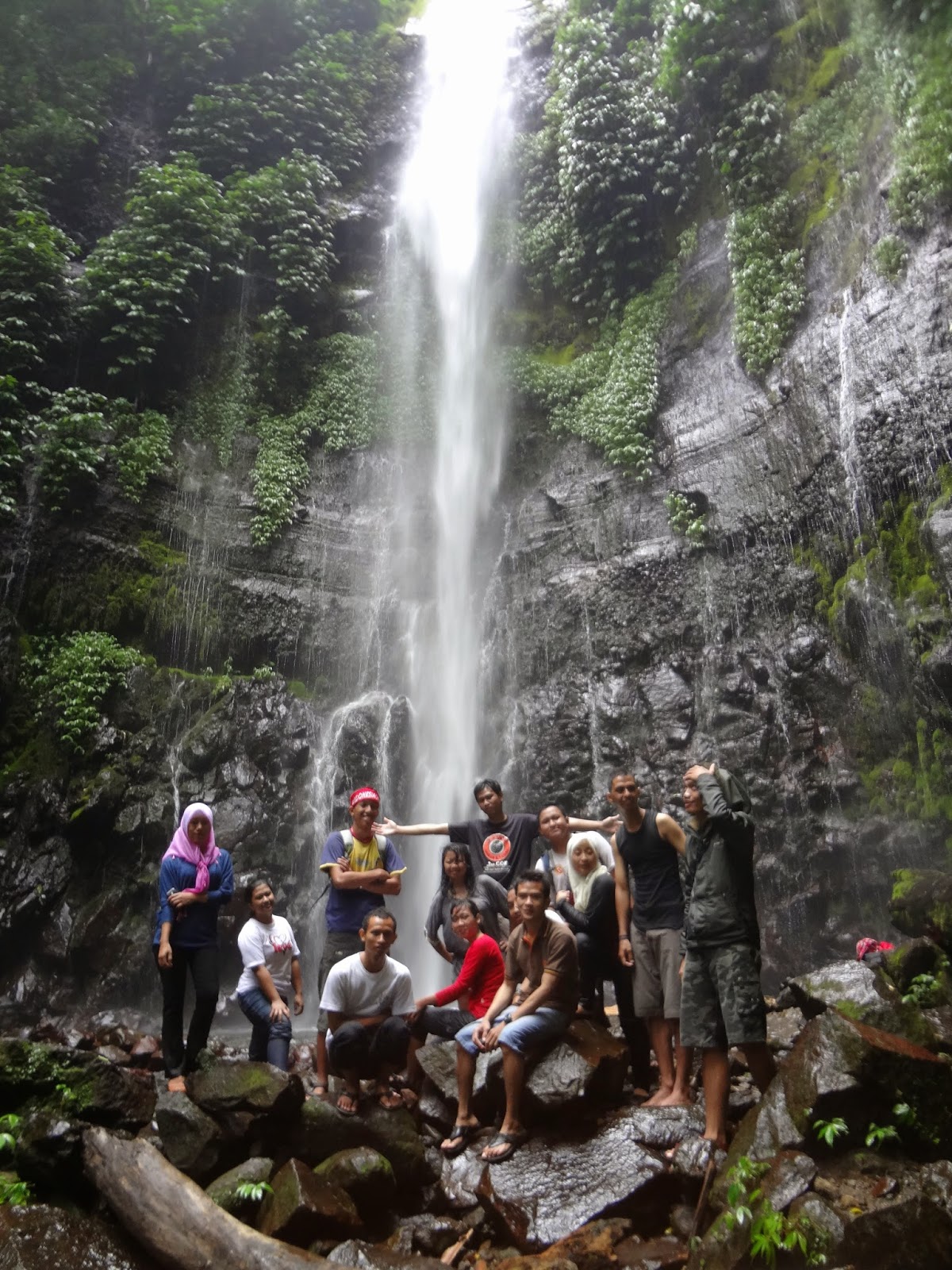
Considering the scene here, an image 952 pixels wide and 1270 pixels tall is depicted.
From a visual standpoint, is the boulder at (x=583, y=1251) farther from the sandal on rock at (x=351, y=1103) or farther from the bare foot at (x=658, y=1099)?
the sandal on rock at (x=351, y=1103)

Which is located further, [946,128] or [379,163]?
[379,163]

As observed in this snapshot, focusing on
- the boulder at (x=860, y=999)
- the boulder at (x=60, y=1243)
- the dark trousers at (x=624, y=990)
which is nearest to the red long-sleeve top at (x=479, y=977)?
the dark trousers at (x=624, y=990)

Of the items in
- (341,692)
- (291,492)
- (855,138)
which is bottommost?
(341,692)

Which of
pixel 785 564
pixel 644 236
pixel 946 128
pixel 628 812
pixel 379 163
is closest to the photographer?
pixel 628 812

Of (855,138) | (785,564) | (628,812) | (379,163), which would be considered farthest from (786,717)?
(379,163)

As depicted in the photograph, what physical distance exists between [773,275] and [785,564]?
427 centimetres

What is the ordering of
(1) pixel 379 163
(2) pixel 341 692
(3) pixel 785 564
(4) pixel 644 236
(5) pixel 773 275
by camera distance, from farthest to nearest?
(1) pixel 379 163 → (4) pixel 644 236 → (2) pixel 341 692 → (5) pixel 773 275 → (3) pixel 785 564

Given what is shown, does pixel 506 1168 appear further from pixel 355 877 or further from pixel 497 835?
pixel 497 835

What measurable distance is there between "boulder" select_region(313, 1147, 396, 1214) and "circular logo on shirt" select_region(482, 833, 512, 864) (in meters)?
1.97

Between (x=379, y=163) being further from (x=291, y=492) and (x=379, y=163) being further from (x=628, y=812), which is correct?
(x=628, y=812)

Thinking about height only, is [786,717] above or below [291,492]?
below

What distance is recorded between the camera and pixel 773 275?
12.1 metres

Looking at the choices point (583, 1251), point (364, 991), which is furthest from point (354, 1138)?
point (583, 1251)

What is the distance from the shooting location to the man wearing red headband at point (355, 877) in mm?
5562
